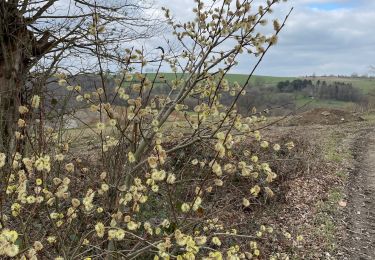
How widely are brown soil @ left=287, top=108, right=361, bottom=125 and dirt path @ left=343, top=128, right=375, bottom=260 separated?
859 centimetres

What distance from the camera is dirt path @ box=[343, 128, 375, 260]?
21.9ft

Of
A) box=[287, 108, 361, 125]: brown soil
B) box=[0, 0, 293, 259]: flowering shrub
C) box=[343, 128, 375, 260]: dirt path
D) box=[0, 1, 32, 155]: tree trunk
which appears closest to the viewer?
box=[0, 0, 293, 259]: flowering shrub

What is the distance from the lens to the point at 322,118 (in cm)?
2355

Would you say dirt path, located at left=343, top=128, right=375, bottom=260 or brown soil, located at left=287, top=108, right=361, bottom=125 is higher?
brown soil, located at left=287, top=108, right=361, bottom=125

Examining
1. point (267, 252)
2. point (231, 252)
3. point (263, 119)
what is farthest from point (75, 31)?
point (231, 252)

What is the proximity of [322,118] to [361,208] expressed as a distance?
15679mm

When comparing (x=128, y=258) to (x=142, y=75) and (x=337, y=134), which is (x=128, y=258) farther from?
(x=337, y=134)

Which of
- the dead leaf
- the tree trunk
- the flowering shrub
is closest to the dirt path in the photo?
the dead leaf

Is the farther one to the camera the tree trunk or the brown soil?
the brown soil

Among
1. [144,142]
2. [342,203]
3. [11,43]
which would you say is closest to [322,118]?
[342,203]

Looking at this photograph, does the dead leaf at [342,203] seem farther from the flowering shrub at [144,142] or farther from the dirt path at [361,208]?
the flowering shrub at [144,142]

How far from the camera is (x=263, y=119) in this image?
3576 mm

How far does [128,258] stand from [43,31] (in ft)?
27.7

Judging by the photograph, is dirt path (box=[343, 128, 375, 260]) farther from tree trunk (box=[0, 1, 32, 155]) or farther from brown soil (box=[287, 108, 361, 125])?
brown soil (box=[287, 108, 361, 125])
